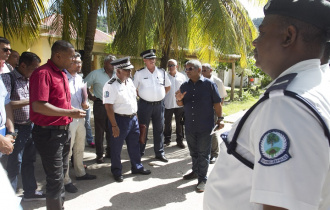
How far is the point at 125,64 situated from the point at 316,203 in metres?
3.85

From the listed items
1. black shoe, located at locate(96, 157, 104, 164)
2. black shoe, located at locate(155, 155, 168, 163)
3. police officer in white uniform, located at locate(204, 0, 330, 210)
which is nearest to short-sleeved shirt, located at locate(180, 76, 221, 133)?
black shoe, located at locate(155, 155, 168, 163)

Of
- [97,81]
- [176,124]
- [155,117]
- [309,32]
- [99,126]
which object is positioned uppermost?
[309,32]

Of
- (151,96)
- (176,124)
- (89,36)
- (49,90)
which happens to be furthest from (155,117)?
(49,90)

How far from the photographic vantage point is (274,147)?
823 millimetres

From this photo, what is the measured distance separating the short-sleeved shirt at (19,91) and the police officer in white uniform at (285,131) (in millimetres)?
3047

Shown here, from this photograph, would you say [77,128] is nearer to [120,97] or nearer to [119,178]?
[120,97]

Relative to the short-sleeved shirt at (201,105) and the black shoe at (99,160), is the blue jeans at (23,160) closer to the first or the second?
the black shoe at (99,160)

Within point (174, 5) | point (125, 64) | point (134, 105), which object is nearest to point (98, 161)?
point (134, 105)

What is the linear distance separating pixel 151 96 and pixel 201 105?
4.33ft

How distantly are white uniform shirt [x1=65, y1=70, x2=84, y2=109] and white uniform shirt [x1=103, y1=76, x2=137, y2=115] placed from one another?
0.37m

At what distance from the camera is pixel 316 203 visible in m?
0.80

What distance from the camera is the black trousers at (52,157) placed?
2.96m

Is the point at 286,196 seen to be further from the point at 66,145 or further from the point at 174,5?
the point at 174,5

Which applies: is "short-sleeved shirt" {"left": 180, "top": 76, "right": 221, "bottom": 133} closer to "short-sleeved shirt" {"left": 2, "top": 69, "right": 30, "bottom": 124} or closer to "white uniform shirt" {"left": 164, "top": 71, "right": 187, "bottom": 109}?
"white uniform shirt" {"left": 164, "top": 71, "right": 187, "bottom": 109}
